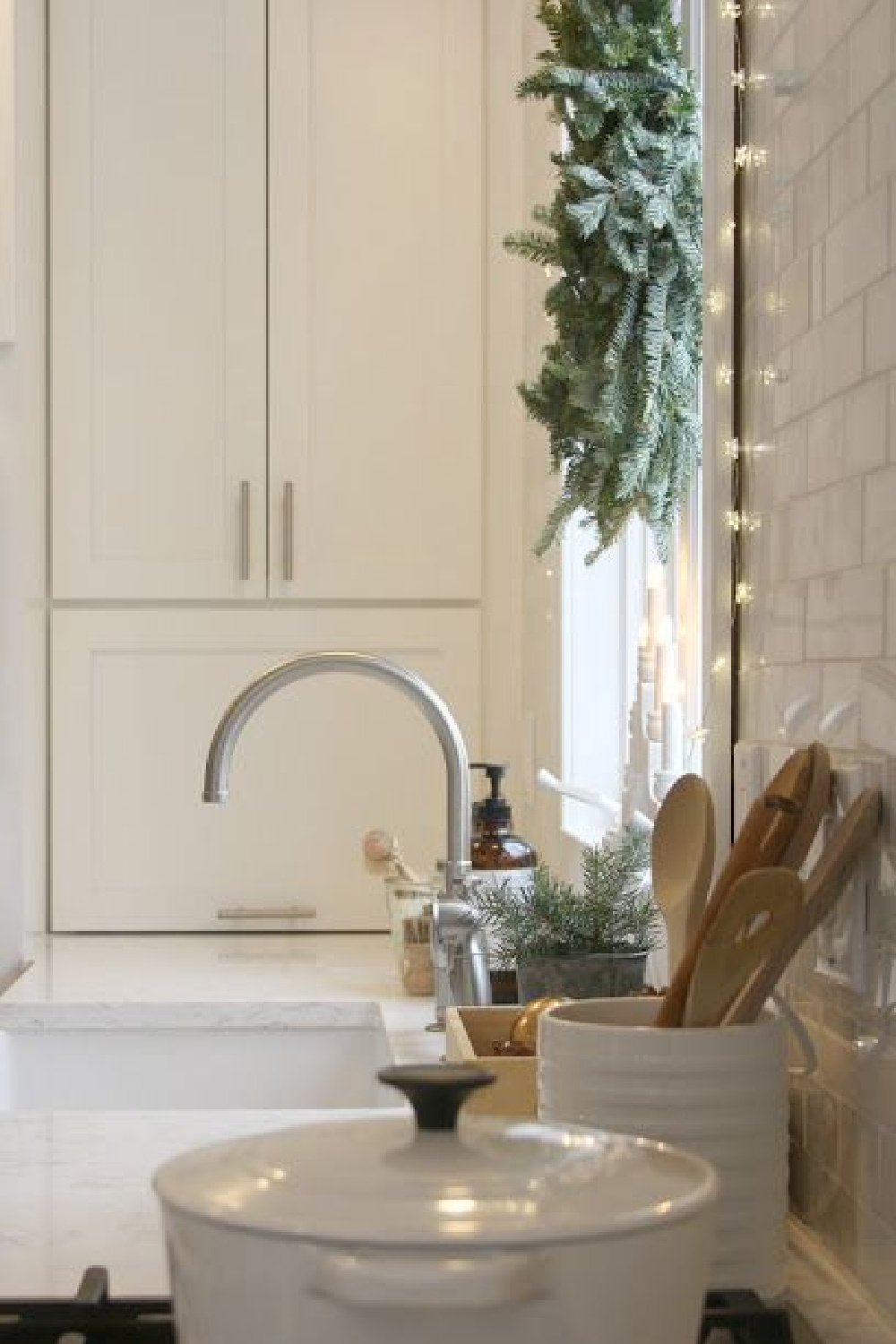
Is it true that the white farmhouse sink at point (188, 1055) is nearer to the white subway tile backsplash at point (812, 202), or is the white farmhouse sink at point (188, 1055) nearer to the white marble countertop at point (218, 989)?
the white marble countertop at point (218, 989)

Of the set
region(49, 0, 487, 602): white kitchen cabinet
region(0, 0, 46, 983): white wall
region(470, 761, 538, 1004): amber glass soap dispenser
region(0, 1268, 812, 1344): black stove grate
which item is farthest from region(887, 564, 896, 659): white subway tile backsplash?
region(49, 0, 487, 602): white kitchen cabinet

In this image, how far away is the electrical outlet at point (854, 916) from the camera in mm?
1094

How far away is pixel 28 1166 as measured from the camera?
57.9 inches

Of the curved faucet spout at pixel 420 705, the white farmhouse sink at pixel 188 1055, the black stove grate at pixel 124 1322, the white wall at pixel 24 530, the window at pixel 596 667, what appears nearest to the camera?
the black stove grate at pixel 124 1322

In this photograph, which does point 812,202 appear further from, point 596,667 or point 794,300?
point 596,667

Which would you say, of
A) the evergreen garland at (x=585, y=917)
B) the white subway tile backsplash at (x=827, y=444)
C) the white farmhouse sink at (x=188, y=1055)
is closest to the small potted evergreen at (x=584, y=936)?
the evergreen garland at (x=585, y=917)

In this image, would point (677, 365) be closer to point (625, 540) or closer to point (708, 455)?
point (708, 455)

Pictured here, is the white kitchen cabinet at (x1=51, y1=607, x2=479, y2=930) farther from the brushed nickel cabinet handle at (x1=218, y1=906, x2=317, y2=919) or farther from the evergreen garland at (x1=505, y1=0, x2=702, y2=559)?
the evergreen garland at (x1=505, y1=0, x2=702, y2=559)

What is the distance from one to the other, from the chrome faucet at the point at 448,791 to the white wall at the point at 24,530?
1018 mm

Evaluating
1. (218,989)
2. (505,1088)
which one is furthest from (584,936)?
(218,989)

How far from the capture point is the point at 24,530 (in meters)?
3.25

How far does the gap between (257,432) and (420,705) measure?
4.05ft

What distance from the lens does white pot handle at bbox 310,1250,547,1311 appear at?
2.07 ft

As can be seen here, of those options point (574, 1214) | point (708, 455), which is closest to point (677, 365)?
point (708, 455)
